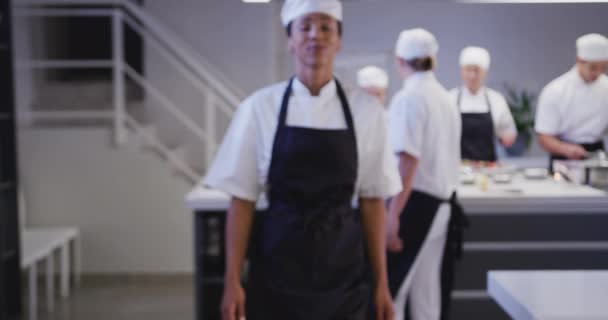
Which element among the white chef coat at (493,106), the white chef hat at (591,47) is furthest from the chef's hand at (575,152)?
the white chef hat at (591,47)

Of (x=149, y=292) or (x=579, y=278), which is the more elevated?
(x=579, y=278)

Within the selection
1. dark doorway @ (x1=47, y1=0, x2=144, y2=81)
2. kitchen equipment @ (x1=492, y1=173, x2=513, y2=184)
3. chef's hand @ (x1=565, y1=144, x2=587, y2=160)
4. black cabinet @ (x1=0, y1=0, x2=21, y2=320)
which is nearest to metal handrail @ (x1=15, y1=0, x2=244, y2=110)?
dark doorway @ (x1=47, y1=0, x2=144, y2=81)

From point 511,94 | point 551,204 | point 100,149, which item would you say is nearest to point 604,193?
point 551,204

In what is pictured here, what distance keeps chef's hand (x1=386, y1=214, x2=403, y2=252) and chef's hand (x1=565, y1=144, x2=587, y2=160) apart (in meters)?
1.05

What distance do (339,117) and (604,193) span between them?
1.62m

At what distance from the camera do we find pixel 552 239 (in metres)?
3.05

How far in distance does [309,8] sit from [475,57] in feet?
5.54

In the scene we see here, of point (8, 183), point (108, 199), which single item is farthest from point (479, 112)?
point (108, 199)

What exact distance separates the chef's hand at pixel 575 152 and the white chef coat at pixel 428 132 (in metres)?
0.77

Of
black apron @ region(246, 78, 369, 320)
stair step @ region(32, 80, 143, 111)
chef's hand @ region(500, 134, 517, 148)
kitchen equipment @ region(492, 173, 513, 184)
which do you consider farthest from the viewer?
stair step @ region(32, 80, 143, 111)

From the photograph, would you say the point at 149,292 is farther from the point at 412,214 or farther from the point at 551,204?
the point at 551,204

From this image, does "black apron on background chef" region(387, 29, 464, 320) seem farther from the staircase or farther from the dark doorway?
the dark doorway

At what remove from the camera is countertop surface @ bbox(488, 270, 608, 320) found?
49.1 inches

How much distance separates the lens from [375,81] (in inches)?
149
